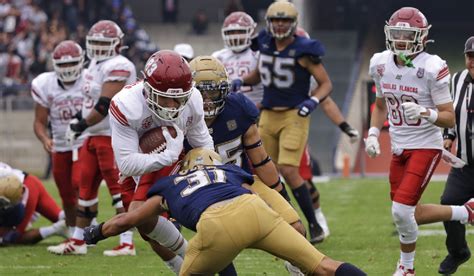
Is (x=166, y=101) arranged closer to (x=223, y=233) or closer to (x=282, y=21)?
(x=223, y=233)

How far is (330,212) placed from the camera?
10.4 meters

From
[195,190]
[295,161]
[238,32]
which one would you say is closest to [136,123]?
[195,190]

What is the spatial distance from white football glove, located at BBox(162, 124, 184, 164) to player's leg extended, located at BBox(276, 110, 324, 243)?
2.95 meters

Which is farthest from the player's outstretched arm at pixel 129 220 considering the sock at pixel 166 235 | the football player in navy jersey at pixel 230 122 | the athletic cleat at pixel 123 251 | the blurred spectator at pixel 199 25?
the blurred spectator at pixel 199 25

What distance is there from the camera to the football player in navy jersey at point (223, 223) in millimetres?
4613

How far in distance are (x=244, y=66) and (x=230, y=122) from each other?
129 inches

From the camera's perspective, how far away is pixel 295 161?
8.18 meters

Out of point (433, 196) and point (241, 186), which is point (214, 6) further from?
point (241, 186)

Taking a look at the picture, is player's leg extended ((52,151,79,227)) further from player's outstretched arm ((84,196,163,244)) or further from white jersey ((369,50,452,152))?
player's outstretched arm ((84,196,163,244))

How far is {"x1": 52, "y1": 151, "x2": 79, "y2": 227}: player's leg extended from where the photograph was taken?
335 inches

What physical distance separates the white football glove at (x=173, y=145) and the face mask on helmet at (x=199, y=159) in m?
0.06

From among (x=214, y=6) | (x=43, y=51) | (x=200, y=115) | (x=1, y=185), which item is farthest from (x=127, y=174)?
(x=214, y=6)

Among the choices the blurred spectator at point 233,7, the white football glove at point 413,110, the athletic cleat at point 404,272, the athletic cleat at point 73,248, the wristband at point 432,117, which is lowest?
the blurred spectator at point 233,7

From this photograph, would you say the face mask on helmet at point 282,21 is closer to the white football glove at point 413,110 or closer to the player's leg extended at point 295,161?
the player's leg extended at point 295,161
